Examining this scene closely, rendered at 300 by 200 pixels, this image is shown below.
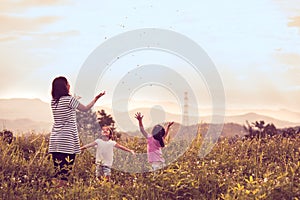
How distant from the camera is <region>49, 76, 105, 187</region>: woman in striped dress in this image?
9.70 metres

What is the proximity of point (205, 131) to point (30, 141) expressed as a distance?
3.95m

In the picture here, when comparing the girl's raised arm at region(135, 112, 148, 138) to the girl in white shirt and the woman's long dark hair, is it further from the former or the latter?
the woman's long dark hair

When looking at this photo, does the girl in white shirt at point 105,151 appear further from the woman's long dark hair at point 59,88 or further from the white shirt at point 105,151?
the woman's long dark hair at point 59,88

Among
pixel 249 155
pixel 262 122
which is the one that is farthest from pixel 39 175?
pixel 262 122

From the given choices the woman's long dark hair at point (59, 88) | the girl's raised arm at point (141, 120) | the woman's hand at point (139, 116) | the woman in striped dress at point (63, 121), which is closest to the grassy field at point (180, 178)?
the woman in striped dress at point (63, 121)

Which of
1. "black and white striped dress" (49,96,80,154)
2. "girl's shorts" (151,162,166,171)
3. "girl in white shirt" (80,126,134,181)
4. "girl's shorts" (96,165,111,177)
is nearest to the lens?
"black and white striped dress" (49,96,80,154)

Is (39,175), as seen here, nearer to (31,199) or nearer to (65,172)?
(65,172)

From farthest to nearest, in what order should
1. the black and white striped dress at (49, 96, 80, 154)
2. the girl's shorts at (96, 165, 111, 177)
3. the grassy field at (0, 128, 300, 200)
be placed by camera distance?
the girl's shorts at (96, 165, 111, 177) < the black and white striped dress at (49, 96, 80, 154) < the grassy field at (0, 128, 300, 200)

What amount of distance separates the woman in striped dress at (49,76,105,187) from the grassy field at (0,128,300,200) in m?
0.47

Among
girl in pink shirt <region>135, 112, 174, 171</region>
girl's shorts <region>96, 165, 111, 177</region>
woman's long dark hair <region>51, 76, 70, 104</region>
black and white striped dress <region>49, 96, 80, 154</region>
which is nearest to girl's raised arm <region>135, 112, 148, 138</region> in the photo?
girl in pink shirt <region>135, 112, 174, 171</region>

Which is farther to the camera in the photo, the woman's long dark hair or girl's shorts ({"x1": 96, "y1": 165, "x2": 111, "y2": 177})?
girl's shorts ({"x1": 96, "y1": 165, "x2": 111, "y2": 177})

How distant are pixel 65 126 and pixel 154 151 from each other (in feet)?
5.43

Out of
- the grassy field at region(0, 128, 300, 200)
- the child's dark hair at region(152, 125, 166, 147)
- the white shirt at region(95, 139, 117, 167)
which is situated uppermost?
the child's dark hair at region(152, 125, 166, 147)

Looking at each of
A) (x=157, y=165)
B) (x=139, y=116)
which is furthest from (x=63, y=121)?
(x=157, y=165)
